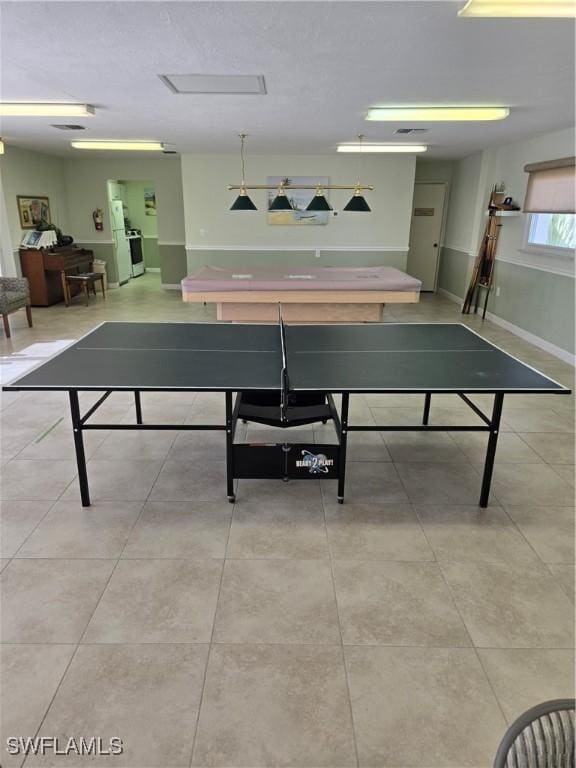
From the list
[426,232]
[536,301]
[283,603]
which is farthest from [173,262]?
[283,603]

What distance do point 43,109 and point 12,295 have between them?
273 centimetres

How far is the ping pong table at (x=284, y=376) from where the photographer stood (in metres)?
2.59

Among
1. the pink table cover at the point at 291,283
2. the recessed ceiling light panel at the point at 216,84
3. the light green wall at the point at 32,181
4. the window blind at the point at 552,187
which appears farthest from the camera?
the light green wall at the point at 32,181

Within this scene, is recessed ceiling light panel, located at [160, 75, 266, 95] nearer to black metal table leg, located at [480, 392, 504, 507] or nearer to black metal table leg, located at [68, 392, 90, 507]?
black metal table leg, located at [68, 392, 90, 507]

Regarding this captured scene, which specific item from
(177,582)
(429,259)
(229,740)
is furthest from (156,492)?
(429,259)

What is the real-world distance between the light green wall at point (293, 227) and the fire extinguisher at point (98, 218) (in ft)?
7.83

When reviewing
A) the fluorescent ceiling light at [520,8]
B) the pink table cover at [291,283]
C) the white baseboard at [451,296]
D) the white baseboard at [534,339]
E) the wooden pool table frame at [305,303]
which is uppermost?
the fluorescent ceiling light at [520,8]

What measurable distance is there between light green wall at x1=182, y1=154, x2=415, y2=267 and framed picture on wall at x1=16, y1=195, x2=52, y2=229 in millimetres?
2627

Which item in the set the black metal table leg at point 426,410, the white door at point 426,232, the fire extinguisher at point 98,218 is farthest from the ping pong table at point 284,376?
the fire extinguisher at point 98,218

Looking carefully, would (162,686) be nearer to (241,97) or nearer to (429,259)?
(241,97)

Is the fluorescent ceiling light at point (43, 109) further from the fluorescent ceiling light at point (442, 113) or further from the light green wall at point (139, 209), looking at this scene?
the light green wall at point (139, 209)

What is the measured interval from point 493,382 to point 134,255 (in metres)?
10.6

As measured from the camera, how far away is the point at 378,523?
8.93 feet

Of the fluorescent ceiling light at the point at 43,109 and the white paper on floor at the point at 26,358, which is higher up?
the fluorescent ceiling light at the point at 43,109
